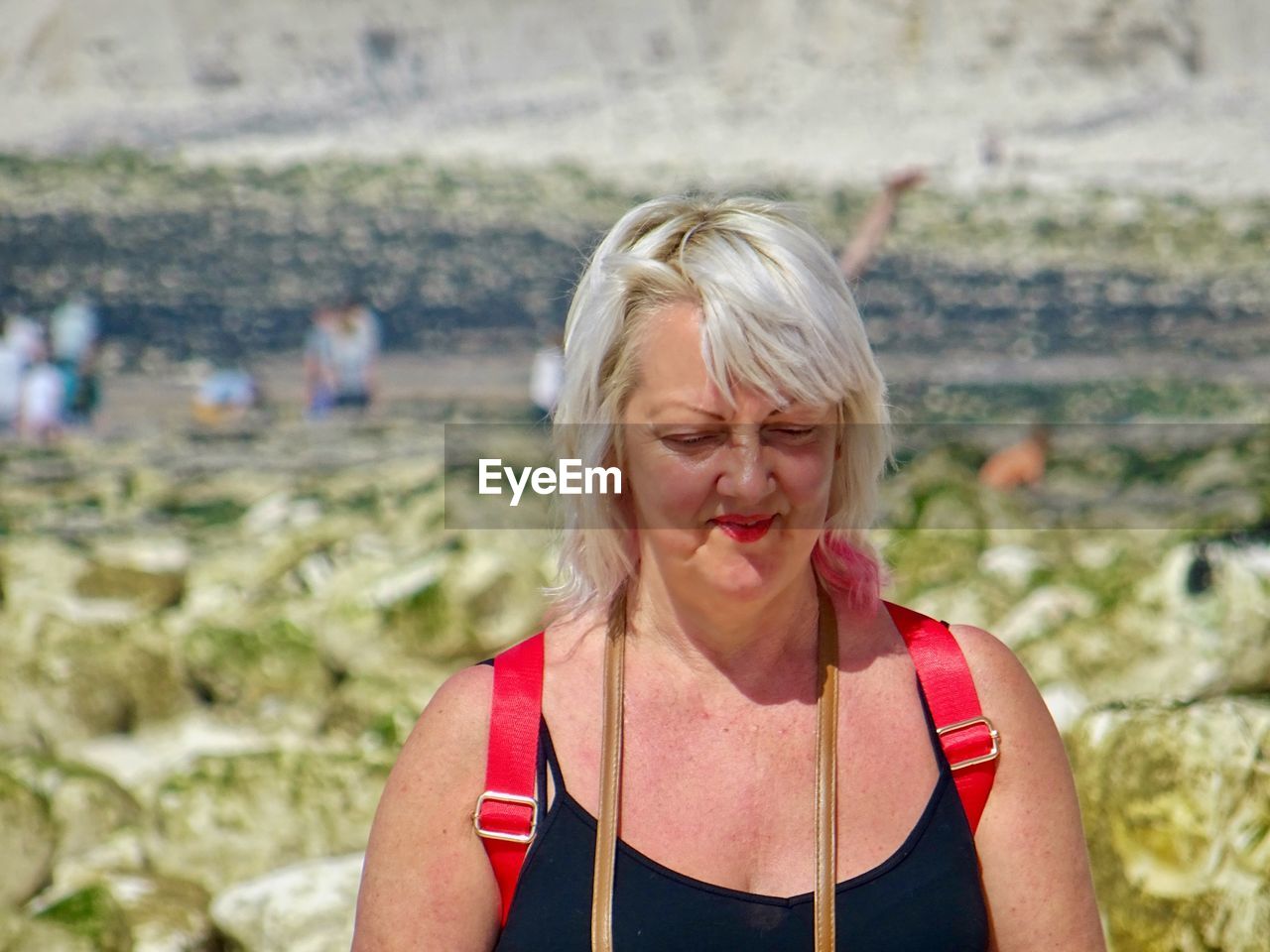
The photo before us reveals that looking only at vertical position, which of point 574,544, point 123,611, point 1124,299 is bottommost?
point 574,544

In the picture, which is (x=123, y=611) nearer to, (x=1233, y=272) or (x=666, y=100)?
(x=1233, y=272)

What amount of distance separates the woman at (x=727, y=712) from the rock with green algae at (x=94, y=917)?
7.00 feet

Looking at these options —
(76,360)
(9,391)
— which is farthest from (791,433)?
(76,360)

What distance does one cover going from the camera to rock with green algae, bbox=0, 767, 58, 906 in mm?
4211

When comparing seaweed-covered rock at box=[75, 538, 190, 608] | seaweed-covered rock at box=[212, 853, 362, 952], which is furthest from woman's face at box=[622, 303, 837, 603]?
seaweed-covered rock at box=[75, 538, 190, 608]

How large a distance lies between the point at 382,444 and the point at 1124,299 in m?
14.2

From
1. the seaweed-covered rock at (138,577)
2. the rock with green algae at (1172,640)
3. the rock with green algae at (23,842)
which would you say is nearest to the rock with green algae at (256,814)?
the rock with green algae at (23,842)

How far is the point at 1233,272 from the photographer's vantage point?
26.3 m

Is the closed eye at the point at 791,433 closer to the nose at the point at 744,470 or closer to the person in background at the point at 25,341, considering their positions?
the nose at the point at 744,470

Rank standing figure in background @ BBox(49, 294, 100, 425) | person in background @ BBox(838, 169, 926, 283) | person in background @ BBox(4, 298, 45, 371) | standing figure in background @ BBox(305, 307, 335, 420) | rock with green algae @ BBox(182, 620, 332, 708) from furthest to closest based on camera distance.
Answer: person in background @ BBox(4, 298, 45, 371), standing figure in background @ BBox(49, 294, 100, 425), standing figure in background @ BBox(305, 307, 335, 420), person in background @ BBox(838, 169, 926, 283), rock with green algae @ BBox(182, 620, 332, 708)

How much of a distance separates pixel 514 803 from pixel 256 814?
9.48 feet

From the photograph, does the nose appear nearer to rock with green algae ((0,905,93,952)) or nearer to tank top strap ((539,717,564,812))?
tank top strap ((539,717,564,812))

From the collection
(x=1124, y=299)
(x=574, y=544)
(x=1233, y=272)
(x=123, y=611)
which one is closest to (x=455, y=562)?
(x=123, y=611)

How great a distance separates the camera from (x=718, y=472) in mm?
1752
